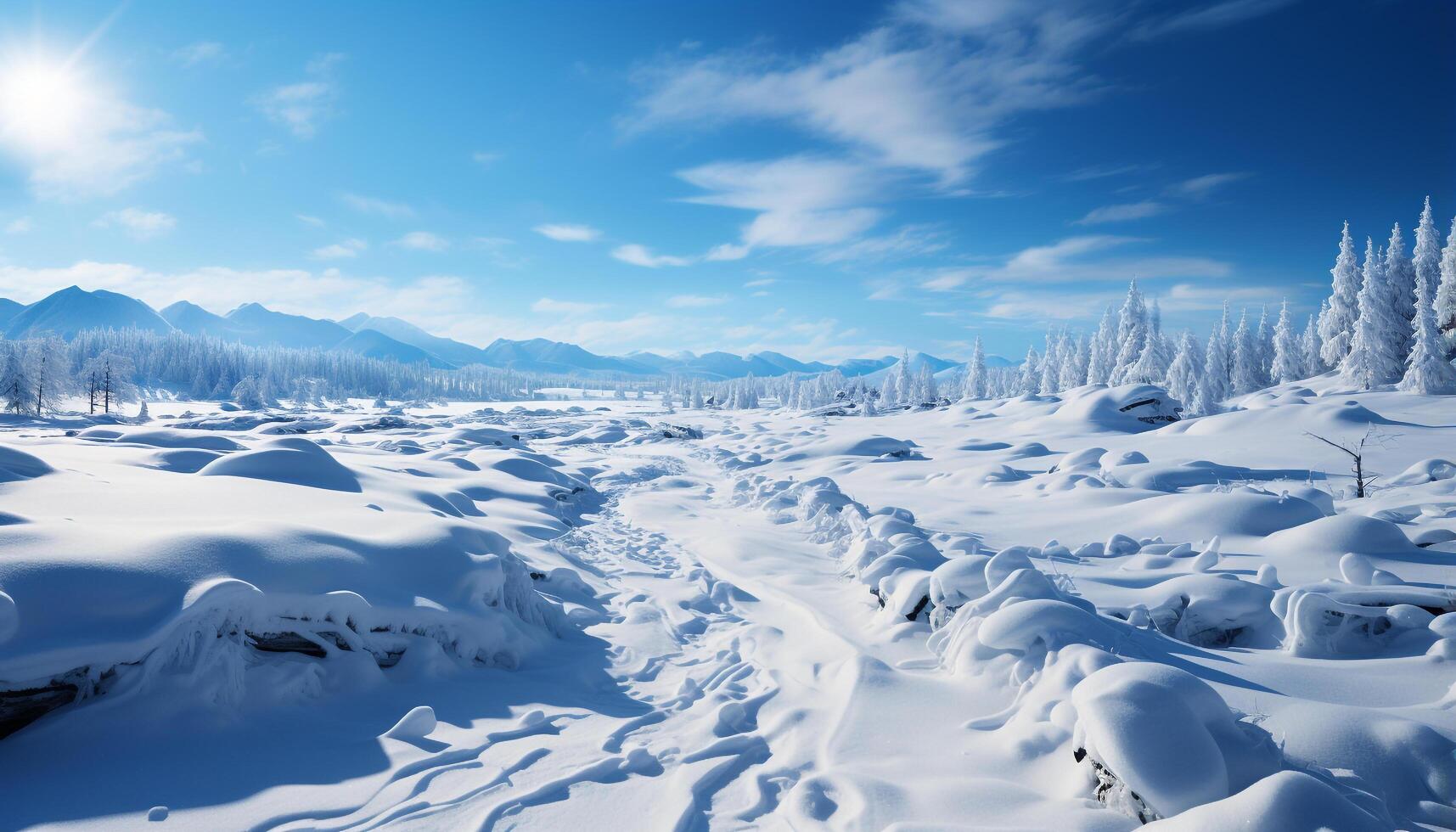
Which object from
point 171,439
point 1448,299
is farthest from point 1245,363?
point 171,439

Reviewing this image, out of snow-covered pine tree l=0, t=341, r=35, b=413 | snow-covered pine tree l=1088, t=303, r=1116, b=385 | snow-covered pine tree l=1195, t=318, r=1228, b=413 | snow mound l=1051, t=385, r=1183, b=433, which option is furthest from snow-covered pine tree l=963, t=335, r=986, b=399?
snow-covered pine tree l=0, t=341, r=35, b=413

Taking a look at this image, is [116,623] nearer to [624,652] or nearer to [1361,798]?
[624,652]

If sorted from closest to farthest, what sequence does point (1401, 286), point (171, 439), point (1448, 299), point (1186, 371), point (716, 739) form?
point (716, 739)
point (171, 439)
point (1448, 299)
point (1401, 286)
point (1186, 371)

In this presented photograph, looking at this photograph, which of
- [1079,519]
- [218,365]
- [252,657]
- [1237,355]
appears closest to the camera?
[252,657]

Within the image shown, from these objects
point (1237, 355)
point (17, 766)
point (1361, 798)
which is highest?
point (1237, 355)

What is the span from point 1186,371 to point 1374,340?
10111mm

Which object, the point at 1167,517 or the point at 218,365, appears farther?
the point at 218,365

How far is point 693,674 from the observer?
18.9 ft

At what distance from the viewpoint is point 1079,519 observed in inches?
456

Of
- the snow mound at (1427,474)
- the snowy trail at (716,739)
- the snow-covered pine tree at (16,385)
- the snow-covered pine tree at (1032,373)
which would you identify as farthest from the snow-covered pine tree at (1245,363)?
the snow-covered pine tree at (16,385)

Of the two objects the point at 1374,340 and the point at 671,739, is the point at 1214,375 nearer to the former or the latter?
the point at 1374,340

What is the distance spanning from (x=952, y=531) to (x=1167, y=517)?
355cm

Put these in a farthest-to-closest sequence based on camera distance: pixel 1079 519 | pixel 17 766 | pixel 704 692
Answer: pixel 1079 519 < pixel 704 692 < pixel 17 766

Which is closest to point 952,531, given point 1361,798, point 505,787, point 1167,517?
point 1167,517
